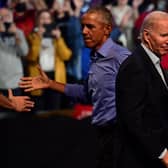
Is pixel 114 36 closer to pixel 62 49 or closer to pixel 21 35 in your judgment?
pixel 62 49

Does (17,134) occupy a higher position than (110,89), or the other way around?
(110,89)

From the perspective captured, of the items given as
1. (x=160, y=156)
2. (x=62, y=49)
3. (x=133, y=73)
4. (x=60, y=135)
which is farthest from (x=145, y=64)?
(x=62, y=49)

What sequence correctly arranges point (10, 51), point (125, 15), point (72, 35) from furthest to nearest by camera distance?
point (125, 15) < point (72, 35) < point (10, 51)

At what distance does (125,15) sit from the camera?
27.7 ft

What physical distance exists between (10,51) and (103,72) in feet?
8.71

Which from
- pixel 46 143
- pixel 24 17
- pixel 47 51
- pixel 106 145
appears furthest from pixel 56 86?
pixel 24 17

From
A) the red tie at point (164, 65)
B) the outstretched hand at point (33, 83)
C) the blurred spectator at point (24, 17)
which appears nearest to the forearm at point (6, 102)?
the outstretched hand at point (33, 83)

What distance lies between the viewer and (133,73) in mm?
3604

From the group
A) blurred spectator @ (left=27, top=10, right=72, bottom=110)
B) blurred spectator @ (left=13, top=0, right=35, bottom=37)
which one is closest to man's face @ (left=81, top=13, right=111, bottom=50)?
blurred spectator @ (left=27, top=10, right=72, bottom=110)

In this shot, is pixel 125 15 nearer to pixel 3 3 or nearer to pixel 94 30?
pixel 3 3

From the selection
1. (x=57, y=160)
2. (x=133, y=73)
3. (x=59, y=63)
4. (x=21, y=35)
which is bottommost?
(x=57, y=160)

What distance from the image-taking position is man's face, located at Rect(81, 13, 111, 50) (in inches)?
172

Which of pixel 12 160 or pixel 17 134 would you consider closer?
pixel 12 160

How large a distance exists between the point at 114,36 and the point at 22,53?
1260 millimetres
